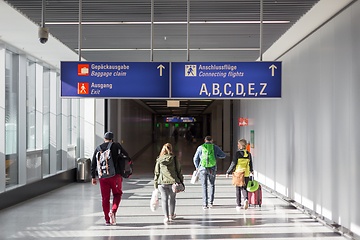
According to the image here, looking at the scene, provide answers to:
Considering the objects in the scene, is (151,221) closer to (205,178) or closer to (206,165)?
(205,178)

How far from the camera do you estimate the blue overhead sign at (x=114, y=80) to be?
4.95 metres

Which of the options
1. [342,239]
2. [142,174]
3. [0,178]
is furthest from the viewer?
[142,174]

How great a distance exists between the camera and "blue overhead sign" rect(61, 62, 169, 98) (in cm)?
495

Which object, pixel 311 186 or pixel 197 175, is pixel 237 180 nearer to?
pixel 197 175

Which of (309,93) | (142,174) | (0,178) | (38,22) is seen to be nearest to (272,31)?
(309,93)

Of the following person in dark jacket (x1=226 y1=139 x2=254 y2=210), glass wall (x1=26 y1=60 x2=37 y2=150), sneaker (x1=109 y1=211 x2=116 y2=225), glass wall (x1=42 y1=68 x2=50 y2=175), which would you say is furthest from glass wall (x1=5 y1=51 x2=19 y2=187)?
person in dark jacket (x1=226 y1=139 x2=254 y2=210)

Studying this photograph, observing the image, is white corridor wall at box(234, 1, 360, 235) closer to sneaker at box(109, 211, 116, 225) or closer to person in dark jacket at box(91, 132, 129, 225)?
person in dark jacket at box(91, 132, 129, 225)

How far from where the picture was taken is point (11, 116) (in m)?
7.74

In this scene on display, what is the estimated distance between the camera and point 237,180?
22.2ft

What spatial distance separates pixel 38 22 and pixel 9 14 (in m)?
0.60

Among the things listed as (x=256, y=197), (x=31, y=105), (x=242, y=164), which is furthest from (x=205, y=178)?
(x=31, y=105)

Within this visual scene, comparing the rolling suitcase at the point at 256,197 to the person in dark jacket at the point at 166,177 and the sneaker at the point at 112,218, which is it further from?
the sneaker at the point at 112,218

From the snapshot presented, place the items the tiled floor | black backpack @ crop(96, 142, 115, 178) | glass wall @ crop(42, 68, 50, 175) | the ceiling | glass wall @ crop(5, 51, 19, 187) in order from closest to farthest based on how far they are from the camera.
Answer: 1. the tiled floor
2. the ceiling
3. black backpack @ crop(96, 142, 115, 178)
4. glass wall @ crop(5, 51, 19, 187)
5. glass wall @ crop(42, 68, 50, 175)

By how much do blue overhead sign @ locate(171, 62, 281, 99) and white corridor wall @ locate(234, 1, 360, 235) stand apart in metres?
1.16
